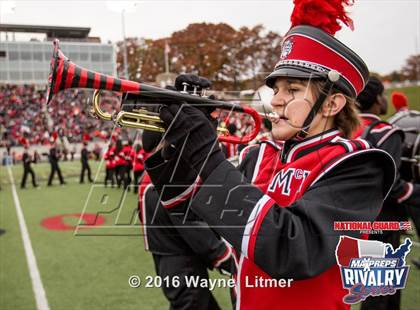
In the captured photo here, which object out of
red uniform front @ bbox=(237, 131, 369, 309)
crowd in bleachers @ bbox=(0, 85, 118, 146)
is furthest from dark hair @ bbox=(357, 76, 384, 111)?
crowd in bleachers @ bbox=(0, 85, 118, 146)

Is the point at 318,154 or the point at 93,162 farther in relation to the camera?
the point at 93,162

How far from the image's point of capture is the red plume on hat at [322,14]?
158cm

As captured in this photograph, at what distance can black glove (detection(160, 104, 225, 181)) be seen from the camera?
1316 mm

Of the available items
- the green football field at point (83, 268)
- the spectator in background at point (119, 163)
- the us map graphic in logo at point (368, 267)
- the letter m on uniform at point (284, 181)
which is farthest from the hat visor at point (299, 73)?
the spectator in background at point (119, 163)

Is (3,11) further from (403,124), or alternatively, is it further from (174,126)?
(403,124)

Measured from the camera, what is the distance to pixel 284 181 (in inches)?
63.6

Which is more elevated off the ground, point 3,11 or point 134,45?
point 134,45

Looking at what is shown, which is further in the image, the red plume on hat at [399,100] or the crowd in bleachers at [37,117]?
the crowd in bleachers at [37,117]

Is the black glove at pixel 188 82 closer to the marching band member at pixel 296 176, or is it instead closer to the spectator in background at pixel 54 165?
the marching band member at pixel 296 176

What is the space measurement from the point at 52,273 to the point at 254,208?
5094mm

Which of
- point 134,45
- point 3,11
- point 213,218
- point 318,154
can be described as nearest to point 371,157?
point 318,154

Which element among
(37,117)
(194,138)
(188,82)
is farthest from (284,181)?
(37,117)

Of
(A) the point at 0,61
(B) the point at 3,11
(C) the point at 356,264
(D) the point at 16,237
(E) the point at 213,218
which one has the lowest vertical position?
(D) the point at 16,237

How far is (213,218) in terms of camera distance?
1328 millimetres
